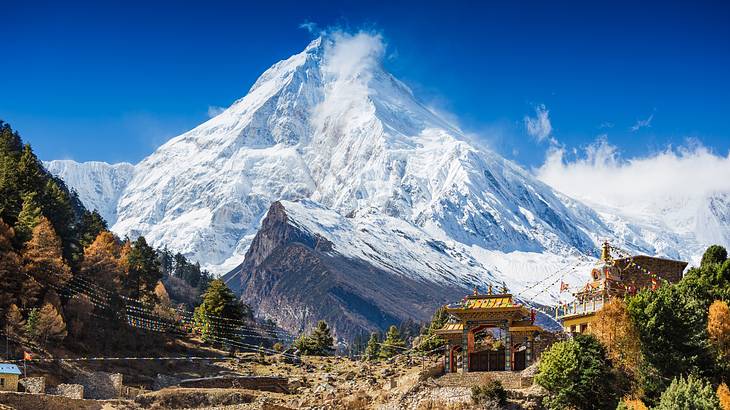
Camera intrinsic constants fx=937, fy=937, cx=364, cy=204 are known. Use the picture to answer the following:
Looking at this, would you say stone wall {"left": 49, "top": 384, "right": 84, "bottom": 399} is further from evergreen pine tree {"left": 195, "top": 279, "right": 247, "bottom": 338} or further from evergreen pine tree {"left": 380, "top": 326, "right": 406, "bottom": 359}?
evergreen pine tree {"left": 380, "top": 326, "right": 406, "bottom": 359}

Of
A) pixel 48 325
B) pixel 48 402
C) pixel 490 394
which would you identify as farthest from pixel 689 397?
pixel 48 325

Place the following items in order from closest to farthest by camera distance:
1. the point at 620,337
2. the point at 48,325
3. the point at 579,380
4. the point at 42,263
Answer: the point at 579,380 < the point at 620,337 < the point at 48,325 < the point at 42,263

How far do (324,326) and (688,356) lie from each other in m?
55.5

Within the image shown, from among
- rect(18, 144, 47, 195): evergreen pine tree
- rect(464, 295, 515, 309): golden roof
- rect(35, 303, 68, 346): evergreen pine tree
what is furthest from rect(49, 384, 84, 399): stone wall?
rect(18, 144, 47, 195): evergreen pine tree

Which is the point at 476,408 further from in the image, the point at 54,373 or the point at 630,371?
the point at 54,373

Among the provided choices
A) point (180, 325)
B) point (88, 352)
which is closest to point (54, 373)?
point (88, 352)

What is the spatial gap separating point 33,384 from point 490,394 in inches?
1167

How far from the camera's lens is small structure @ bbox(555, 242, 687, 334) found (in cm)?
6531

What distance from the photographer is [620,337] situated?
53.2 m

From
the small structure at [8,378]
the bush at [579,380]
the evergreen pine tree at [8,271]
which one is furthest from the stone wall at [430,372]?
the evergreen pine tree at [8,271]

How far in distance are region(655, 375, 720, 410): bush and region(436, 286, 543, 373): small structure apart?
15.2 metres

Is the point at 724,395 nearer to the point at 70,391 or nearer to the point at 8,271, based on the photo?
the point at 70,391

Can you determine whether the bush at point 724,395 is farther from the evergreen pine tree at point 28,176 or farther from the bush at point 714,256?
the evergreen pine tree at point 28,176

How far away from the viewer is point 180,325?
9050cm
